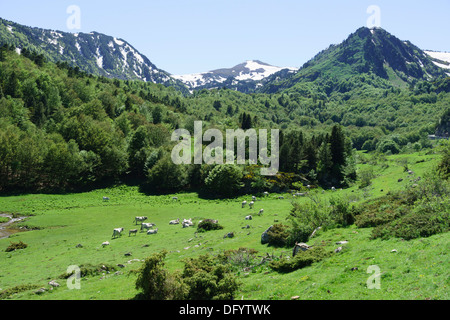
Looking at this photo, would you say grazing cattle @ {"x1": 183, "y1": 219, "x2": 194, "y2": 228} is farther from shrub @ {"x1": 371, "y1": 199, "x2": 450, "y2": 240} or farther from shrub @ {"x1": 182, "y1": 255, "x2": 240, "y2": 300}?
shrub @ {"x1": 371, "y1": 199, "x2": 450, "y2": 240}

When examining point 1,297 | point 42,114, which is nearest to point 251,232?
point 1,297

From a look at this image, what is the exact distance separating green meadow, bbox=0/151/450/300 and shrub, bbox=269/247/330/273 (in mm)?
647

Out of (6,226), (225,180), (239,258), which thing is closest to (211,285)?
(239,258)

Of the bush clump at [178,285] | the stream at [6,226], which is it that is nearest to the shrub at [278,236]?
the bush clump at [178,285]

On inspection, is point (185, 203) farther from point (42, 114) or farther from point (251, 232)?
point (42, 114)

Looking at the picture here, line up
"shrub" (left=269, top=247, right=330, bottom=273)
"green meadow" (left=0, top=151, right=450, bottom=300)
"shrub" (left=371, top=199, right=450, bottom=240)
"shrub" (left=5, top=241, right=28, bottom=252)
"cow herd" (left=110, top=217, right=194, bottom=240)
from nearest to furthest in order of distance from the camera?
"green meadow" (left=0, top=151, right=450, bottom=300) < "shrub" (left=371, top=199, right=450, bottom=240) < "shrub" (left=269, top=247, right=330, bottom=273) < "shrub" (left=5, top=241, right=28, bottom=252) < "cow herd" (left=110, top=217, right=194, bottom=240)

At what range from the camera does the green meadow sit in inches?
659

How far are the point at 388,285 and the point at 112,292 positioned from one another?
63.7 ft

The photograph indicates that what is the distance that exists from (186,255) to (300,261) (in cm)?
1373

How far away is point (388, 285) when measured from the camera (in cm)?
1580

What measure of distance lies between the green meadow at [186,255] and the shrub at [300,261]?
25.5 inches

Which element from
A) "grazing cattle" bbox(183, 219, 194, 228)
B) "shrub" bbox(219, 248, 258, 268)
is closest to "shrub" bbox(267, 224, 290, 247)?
"shrub" bbox(219, 248, 258, 268)

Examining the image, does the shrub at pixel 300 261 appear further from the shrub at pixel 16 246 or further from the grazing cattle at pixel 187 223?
the shrub at pixel 16 246

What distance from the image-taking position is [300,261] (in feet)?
74.2
